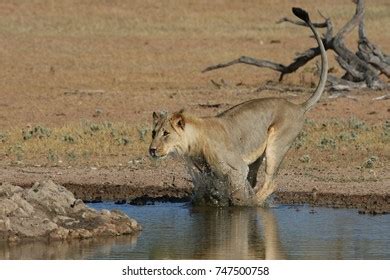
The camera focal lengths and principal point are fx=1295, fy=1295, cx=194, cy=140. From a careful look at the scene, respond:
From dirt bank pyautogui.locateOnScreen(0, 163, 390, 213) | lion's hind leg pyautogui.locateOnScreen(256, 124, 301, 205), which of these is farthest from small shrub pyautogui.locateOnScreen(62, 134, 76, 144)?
lion's hind leg pyautogui.locateOnScreen(256, 124, 301, 205)

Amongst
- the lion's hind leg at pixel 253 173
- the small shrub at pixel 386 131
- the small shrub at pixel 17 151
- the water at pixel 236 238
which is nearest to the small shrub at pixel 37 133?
the small shrub at pixel 17 151

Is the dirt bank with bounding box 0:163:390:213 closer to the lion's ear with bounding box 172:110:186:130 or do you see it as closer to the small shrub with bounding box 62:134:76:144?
the lion's ear with bounding box 172:110:186:130

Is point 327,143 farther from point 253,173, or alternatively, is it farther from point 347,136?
point 253,173

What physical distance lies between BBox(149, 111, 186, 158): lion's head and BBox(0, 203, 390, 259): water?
59 cm

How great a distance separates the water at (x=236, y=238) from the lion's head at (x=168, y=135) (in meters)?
0.59

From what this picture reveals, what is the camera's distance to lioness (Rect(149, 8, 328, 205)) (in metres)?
10.9

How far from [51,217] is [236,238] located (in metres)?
1.46

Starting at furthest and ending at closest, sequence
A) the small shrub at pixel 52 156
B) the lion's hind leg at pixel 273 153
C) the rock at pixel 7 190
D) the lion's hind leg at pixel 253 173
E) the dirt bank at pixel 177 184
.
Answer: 1. the small shrub at pixel 52 156
2. the dirt bank at pixel 177 184
3. the lion's hind leg at pixel 253 173
4. the lion's hind leg at pixel 273 153
5. the rock at pixel 7 190

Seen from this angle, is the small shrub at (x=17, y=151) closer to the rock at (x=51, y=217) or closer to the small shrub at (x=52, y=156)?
the small shrub at (x=52, y=156)

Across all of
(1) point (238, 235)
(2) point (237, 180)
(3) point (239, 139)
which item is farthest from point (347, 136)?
(1) point (238, 235)

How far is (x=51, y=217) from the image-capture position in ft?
33.3

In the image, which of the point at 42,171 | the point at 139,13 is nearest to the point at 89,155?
the point at 42,171

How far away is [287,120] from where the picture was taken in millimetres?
11805

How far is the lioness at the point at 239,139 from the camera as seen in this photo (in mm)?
10867
